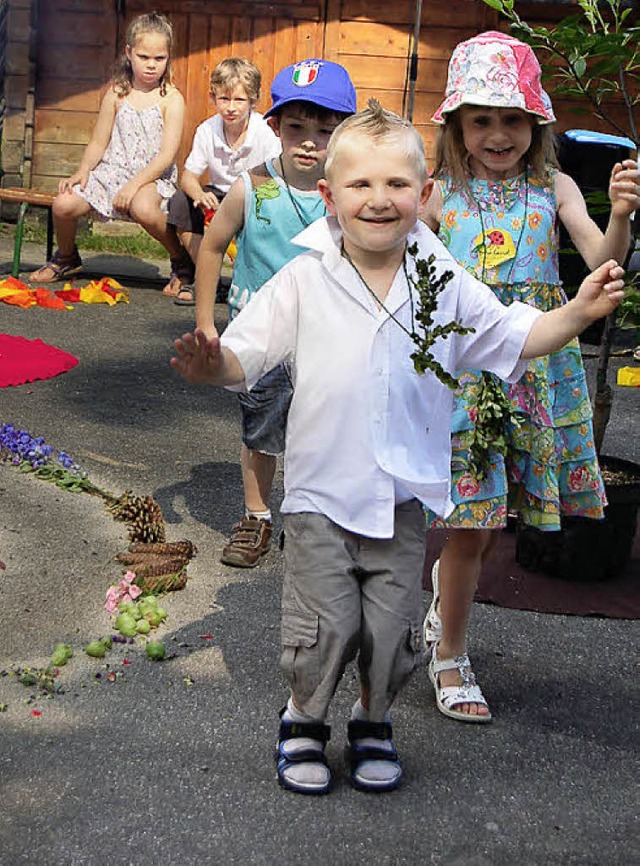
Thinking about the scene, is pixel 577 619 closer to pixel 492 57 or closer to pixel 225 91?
pixel 492 57

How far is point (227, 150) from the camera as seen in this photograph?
8938mm

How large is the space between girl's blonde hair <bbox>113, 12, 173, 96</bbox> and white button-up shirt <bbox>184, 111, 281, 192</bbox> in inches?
27.6

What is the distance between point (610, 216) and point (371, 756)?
151 centimetres

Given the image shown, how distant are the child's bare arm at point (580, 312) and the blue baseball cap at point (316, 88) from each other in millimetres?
1270

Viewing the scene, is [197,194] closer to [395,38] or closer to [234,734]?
[395,38]

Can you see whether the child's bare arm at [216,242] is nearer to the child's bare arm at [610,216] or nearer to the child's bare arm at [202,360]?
the child's bare arm at [610,216]

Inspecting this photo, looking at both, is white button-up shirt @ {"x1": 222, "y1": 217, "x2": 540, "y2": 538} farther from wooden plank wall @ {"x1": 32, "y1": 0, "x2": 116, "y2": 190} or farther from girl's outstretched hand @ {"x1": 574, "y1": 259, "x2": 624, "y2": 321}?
wooden plank wall @ {"x1": 32, "y1": 0, "x2": 116, "y2": 190}

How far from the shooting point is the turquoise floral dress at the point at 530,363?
373 cm

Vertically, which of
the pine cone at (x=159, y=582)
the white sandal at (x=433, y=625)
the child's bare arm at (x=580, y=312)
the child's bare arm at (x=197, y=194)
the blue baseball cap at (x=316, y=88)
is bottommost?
the pine cone at (x=159, y=582)

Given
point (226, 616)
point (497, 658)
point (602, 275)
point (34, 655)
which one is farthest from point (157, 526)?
point (602, 275)

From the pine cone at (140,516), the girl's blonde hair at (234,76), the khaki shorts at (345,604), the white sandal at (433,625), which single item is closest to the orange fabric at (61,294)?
the girl's blonde hair at (234,76)

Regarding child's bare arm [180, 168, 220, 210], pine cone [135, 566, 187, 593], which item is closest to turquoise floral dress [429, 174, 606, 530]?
pine cone [135, 566, 187, 593]

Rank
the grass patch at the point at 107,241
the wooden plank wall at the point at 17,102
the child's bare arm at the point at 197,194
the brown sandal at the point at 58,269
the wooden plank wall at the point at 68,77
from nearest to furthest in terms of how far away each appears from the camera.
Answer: the child's bare arm at the point at 197,194 → the brown sandal at the point at 58,269 → the grass patch at the point at 107,241 → the wooden plank wall at the point at 68,77 → the wooden plank wall at the point at 17,102

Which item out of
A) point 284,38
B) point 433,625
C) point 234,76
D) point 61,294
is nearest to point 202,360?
point 433,625
